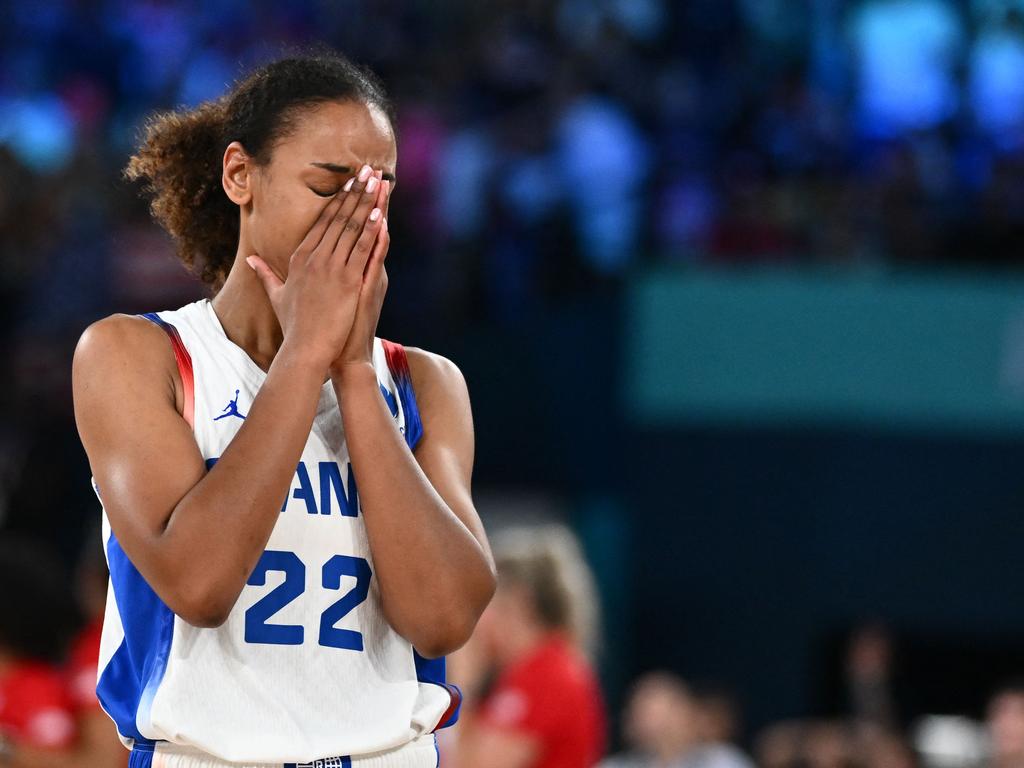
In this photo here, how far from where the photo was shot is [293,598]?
8.35 feet

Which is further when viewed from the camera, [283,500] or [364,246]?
[364,246]

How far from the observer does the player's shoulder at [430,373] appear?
2.87 metres

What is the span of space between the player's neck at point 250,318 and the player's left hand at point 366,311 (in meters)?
0.19

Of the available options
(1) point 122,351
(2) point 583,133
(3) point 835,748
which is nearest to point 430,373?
(1) point 122,351

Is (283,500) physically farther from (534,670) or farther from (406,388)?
(534,670)

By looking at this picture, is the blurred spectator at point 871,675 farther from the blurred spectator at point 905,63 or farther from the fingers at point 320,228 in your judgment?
the fingers at point 320,228

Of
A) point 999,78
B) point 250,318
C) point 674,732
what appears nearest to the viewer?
point 250,318

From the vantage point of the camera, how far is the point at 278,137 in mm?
2621

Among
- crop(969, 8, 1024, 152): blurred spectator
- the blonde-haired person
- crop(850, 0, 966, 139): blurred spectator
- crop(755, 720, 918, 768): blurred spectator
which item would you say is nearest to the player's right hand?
the blonde-haired person

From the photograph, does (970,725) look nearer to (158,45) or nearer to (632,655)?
(632,655)

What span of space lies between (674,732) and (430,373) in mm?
5882

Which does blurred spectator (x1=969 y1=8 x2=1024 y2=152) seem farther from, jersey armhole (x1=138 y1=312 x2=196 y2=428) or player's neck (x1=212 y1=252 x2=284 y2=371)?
jersey armhole (x1=138 y1=312 x2=196 y2=428)

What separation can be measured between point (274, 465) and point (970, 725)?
858cm

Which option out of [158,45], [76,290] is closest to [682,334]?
[76,290]
